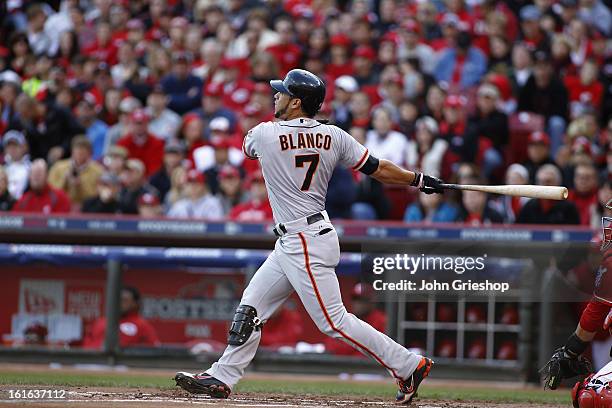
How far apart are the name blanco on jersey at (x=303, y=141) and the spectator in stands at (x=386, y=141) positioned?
16.7 ft

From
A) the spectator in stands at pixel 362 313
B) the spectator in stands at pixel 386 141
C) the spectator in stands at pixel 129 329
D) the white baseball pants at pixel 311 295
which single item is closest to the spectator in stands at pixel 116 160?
the spectator in stands at pixel 129 329

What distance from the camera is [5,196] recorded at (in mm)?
10891

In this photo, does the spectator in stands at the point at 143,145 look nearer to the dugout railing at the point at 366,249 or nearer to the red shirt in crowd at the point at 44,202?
the red shirt in crowd at the point at 44,202

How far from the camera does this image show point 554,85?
1193 centimetres

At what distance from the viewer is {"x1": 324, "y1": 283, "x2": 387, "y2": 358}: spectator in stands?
9.31 metres

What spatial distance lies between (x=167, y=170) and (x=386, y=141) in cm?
226

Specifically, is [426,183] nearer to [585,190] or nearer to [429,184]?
[429,184]

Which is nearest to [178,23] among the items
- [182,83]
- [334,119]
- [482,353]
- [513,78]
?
[182,83]

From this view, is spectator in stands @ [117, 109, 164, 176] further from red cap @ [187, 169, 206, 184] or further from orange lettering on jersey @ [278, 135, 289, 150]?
orange lettering on jersey @ [278, 135, 289, 150]

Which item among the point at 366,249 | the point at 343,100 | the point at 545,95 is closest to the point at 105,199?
the point at 366,249

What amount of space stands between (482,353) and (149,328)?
2783mm

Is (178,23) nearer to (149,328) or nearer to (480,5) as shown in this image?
(480,5)

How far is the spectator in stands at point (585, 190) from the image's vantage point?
395 inches

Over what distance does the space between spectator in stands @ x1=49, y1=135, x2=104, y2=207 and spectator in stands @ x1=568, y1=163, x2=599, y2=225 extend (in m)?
4.63
